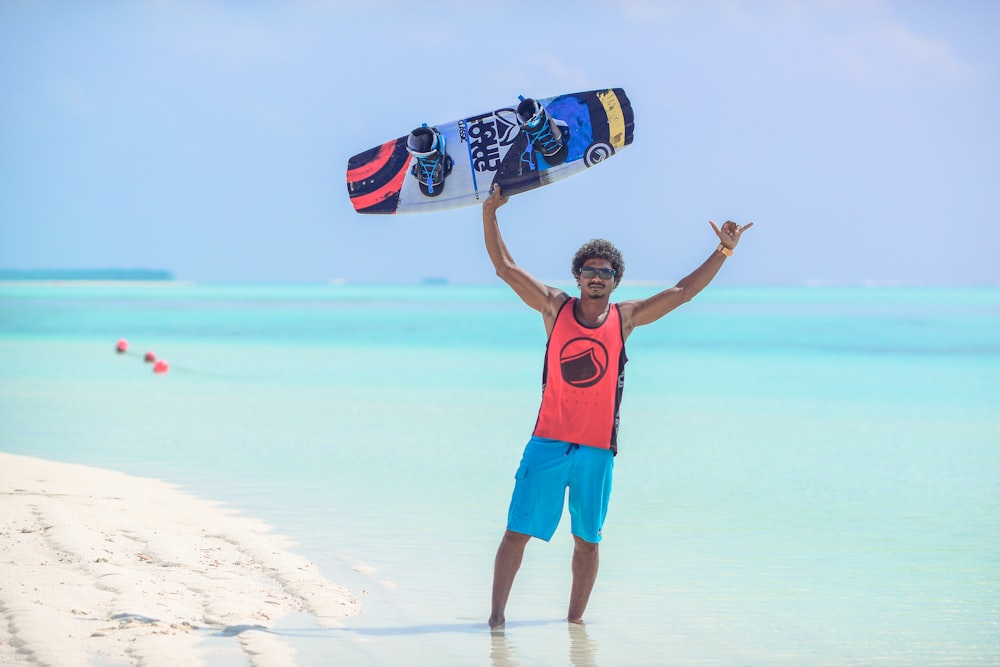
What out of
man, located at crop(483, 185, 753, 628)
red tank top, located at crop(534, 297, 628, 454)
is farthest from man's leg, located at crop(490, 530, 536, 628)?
red tank top, located at crop(534, 297, 628, 454)

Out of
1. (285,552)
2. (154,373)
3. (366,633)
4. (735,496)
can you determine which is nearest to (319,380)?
(154,373)

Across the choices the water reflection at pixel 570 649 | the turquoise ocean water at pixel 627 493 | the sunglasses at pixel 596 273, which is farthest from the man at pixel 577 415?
the turquoise ocean water at pixel 627 493

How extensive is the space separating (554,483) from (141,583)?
6.82 feet

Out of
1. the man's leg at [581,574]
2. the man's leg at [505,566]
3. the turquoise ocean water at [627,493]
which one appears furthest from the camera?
the turquoise ocean water at [627,493]

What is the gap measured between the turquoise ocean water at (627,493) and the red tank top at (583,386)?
970 mm

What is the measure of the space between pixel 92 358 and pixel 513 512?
894 inches

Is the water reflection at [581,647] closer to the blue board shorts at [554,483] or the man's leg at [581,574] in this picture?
the man's leg at [581,574]

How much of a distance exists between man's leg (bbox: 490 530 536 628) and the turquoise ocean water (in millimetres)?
151

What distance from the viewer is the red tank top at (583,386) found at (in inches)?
201

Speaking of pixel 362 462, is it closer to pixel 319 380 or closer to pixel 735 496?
pixel 735 496

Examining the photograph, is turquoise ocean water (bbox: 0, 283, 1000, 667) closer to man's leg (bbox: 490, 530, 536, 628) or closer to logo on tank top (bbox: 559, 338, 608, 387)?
man's leg (bbox: 490, 530, 536, 628)

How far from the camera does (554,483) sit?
5105mm

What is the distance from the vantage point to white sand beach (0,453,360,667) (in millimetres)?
4605

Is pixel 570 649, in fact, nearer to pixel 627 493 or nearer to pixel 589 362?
pixel 589 362
